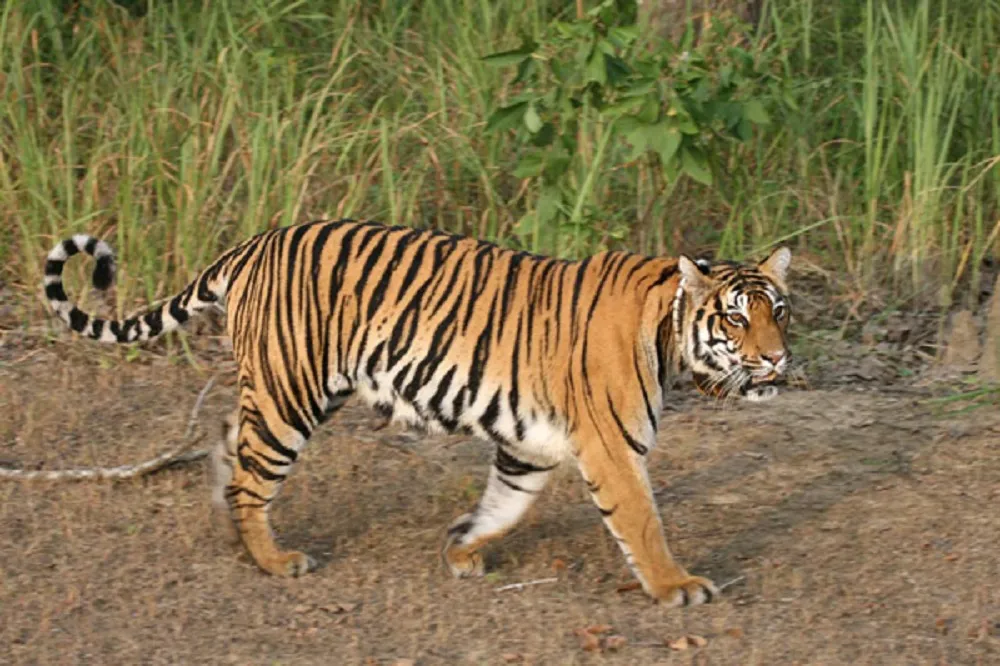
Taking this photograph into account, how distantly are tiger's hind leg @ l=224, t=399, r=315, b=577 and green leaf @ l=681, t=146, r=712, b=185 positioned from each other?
7.34 ft

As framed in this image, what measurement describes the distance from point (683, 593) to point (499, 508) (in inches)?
27.3

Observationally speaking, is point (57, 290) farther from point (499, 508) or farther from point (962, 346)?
point (962, 346)

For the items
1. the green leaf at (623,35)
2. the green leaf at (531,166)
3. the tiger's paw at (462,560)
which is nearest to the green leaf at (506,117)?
the green leaf at (531,166)

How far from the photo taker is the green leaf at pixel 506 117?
22.4 ft

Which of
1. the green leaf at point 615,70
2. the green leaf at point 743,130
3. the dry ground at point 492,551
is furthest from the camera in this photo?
the green leaf at point 743,130

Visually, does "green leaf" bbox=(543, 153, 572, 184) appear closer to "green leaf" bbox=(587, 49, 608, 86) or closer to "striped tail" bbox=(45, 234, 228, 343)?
"green leaf" bbox=(587, 49, 608, 86)

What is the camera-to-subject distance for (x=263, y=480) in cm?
523

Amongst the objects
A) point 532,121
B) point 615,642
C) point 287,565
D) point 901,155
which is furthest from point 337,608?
point 901,155

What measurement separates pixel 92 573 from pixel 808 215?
3.70 m

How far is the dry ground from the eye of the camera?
4.78m

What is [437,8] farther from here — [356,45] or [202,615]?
[202,615]

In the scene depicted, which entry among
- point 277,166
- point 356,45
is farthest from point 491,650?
point 356,45

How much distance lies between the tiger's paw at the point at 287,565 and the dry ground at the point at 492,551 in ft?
0.11

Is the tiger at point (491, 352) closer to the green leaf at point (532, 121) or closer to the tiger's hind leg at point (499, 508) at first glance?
the tiger's hind leg at point (499, 508)
